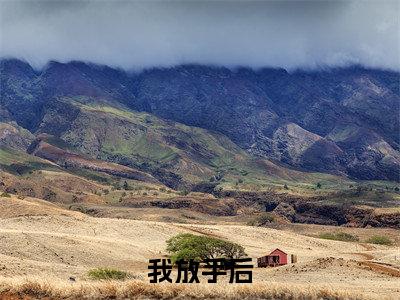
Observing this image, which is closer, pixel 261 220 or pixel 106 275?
pixel 106 275

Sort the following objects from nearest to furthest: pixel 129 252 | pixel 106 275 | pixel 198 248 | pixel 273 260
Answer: pixel 106 275
pixel 198 248
pixel 273 260
pixel 129 252

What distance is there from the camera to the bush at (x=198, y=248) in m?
65.8

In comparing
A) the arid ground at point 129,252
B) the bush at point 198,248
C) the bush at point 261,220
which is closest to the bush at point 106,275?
the arid ground at point 129,252

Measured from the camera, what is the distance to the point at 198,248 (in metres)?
67.8

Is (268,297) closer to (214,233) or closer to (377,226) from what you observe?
(214,233)

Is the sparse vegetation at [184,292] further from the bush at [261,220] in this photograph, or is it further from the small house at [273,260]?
A: the bush at [261,220]

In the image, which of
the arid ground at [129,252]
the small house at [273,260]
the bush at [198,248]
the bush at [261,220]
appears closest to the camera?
the arid ground at [129,252]

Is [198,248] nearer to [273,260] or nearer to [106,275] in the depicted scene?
[273,260]

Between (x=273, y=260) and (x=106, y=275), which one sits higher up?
(x=273, y=260)

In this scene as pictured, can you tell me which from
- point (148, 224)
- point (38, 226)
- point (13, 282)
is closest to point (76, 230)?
point (38, 226)

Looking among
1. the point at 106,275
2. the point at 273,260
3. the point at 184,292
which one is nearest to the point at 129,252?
the point at 273,260

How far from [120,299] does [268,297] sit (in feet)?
20.8

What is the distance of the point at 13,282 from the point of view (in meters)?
29.0

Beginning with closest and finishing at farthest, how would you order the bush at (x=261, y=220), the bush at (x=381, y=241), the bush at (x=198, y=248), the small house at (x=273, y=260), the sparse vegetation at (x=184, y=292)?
the sparse vegetation at (x=184, y=292) < the bush at (x=198, y=248) < the small house at (x=273, y=260) < the bush at (x=381, y=241) < the bush at (x=261, y=220)
